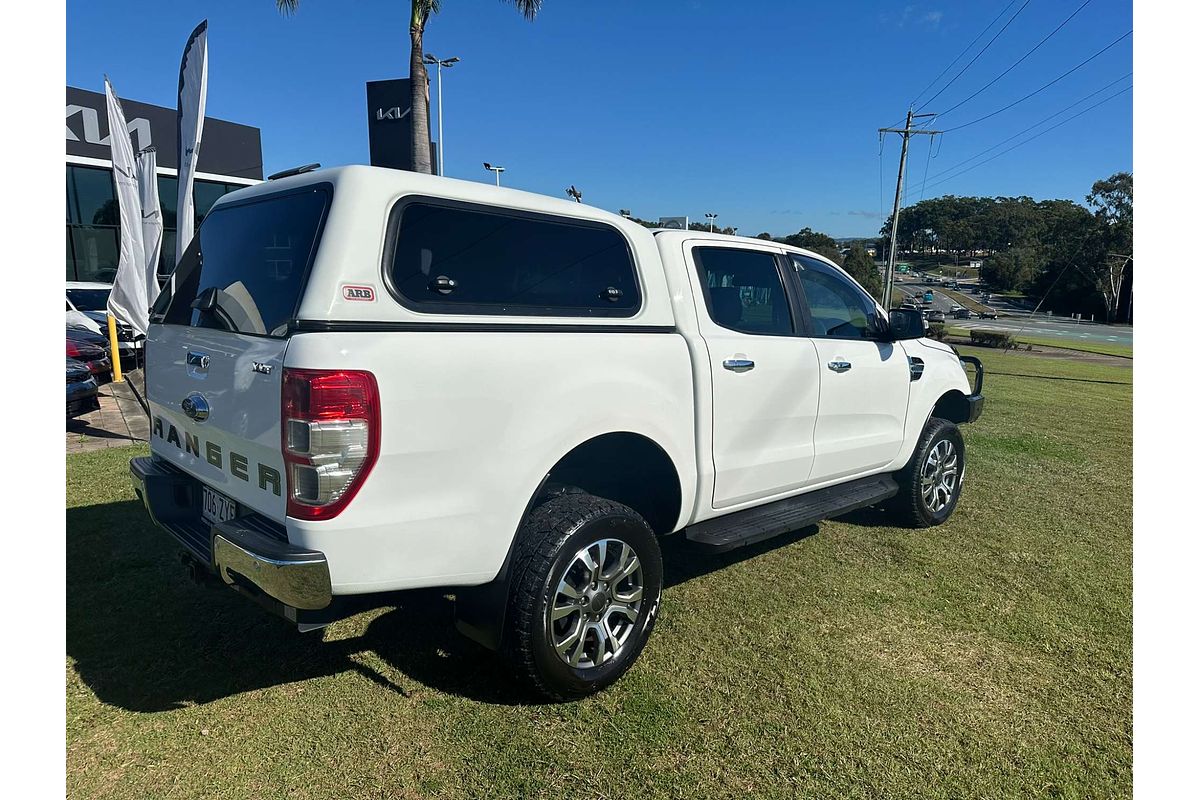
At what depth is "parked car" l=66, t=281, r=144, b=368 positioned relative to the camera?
1116cm

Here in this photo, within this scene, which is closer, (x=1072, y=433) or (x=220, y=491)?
(x=220, y=491)

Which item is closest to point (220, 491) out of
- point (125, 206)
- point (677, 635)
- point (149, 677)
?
point (149, 677)

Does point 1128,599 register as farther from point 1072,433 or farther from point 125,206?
point 125,206

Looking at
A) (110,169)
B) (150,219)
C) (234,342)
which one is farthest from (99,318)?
(234,342)

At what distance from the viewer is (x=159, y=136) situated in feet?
71.6

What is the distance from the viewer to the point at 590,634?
2879 millimetres

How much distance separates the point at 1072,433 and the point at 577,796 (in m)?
8.77

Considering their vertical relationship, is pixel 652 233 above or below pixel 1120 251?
below

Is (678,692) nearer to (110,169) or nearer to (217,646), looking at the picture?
(217,646)

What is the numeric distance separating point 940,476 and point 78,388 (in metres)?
8.19

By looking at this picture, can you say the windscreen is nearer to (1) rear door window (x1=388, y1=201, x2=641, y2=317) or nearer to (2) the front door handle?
(1) rear door window (x1=388, y1=201, x2=641, y2=317)

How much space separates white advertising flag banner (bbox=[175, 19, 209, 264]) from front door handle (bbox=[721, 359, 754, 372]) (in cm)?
598

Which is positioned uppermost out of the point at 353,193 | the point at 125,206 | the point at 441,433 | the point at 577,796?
the point at 125,206

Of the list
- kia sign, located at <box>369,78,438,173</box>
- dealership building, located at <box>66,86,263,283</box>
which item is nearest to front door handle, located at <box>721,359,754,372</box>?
kia sign, located at <box>369,78,438,173</box>
